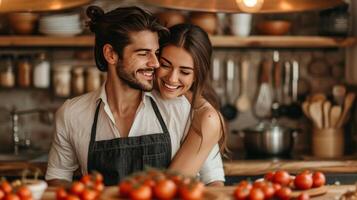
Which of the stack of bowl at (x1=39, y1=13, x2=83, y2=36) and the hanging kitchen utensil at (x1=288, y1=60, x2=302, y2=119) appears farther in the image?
the hanging kitchen utensil at (x1=288, y1=60, x2=302, y2=119)

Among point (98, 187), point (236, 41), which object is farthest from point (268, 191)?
point (236, 41)

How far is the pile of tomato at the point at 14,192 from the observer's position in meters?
2.21

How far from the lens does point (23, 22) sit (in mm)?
4668

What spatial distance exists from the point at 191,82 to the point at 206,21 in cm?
165

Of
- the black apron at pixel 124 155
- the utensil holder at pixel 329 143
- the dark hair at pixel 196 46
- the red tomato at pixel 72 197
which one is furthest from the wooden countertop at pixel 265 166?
the red tomato at pixel 72 197

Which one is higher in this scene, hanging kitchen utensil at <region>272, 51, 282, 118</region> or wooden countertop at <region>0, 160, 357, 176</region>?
hanging kitchen utensil at <region>272, 51, 282, 118</region>

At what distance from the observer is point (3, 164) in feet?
13.9

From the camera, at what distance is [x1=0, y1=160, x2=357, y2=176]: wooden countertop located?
423cm

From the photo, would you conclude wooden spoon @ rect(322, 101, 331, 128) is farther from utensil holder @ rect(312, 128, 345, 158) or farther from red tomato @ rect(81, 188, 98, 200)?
red tomato @ rect(81, 188, 98, 200)

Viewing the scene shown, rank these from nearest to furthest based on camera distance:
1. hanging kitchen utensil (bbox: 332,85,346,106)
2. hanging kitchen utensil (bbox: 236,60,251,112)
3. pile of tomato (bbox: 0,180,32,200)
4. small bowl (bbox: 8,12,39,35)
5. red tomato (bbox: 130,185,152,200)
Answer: red tomato (bbox: 130,185,152,200), pile of tomato (bbox: 0,180,32,200), small bowl (bbox: 8,12,39,35), hanging kitchen utensil (bbox: 332,85,346,106), hanging kitchen utensil (bbox: 236,60,251,112)

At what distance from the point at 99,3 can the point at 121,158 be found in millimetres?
2189

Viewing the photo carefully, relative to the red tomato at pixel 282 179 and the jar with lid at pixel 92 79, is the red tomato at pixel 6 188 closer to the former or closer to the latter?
the red tomato at pixel 282 179

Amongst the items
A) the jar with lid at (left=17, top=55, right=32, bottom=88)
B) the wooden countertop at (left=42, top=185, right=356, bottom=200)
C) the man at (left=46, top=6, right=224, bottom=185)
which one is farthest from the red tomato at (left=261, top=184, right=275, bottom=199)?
the jar with lid at (left=17, top=55, right=32, bottom=88)

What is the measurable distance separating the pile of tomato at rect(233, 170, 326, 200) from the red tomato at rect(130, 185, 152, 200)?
0.38 metres
